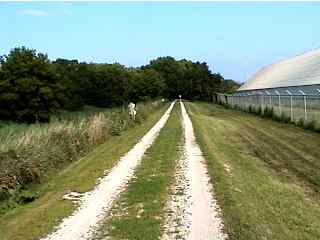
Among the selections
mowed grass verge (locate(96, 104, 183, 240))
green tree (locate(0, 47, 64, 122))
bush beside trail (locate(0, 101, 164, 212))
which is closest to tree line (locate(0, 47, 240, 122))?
green tree (locate(0, 47, 64, 122))

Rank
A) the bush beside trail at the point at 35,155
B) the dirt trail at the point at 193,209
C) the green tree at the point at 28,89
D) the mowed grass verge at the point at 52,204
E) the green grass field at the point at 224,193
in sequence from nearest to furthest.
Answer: the dirt trail at the point at 193,209, the green grass field at the point at 224,193, the mowed grass verge at the point at 52,204, the bush beside trail at the point at 35,155, the green tree at the point at 28,89

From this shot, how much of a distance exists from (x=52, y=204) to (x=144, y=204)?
1870mm

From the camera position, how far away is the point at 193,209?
28.3 ft

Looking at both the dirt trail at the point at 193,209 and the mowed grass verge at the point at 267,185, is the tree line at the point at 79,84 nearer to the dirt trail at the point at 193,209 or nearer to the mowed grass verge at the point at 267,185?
the mowed grass verge at the point at 267,185

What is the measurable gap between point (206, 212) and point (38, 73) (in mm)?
65546

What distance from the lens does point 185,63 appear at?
18762 centimetres

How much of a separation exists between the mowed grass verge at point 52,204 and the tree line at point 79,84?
172 feet

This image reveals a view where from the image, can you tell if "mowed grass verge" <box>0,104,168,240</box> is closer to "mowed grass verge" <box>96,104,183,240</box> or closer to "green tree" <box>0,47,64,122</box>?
→ "mowed grass verge" <box>96,104,183,240</box>

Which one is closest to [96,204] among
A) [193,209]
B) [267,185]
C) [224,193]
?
[193,209]

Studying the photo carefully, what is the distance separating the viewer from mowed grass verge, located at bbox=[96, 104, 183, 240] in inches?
291

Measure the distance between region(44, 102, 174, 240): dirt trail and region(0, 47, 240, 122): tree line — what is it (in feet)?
177

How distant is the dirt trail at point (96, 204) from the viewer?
7.50 m

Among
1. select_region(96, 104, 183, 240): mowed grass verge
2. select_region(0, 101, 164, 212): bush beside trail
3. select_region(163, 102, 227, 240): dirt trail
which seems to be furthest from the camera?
select_region(0, 101, 164, 212): bush beside trail

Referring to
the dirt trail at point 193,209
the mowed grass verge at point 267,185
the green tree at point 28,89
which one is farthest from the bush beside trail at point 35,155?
the green tree at point 28,89
